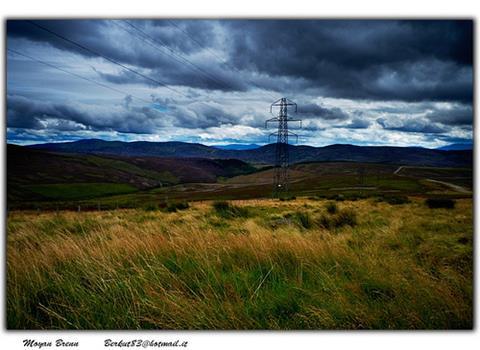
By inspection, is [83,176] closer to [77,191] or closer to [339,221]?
[77,191]

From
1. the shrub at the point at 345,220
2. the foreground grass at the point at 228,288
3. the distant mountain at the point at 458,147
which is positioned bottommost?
the shrub at the point at 345,220

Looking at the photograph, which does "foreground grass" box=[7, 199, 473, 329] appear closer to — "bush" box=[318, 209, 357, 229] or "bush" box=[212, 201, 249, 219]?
"bush" box=[318, 209, 357, 229]

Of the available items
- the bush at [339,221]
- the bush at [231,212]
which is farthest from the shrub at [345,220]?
the bush at [231,212]

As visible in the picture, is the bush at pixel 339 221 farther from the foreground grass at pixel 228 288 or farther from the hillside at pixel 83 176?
the hillside at pixel 83 176

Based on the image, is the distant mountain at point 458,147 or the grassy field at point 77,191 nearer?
the distant mountain at point 458,147

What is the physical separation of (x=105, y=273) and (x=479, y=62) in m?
5.60

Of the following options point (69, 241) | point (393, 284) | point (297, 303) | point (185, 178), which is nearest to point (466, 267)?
point (393, 284)

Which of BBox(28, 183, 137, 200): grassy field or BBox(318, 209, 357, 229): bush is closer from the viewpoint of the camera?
BBox(318, 209, 357, 229): bush

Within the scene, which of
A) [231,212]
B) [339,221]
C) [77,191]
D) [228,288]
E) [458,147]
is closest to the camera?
[228,288]

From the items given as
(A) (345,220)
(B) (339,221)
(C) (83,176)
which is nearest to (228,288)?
(B) (339,221)

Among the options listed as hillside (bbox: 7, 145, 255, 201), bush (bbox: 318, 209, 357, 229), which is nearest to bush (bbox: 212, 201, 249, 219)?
bush (bbox: 318, 209, 357, 229)

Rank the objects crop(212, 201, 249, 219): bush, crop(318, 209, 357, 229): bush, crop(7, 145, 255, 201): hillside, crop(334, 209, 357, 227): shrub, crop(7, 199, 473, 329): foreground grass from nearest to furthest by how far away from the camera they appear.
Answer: crop(7, 199, 473, 329): foreground grass, crop(7, 145, 255, 201): hillside, crop(318, 209, 357, 229): bush, crop(334, 209, 357, 227): shrub, crop(212, 201, 249, 219): bush

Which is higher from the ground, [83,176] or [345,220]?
[345,220]

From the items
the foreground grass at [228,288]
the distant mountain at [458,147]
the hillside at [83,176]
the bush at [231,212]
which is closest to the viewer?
the foreground grass at [228,288]
